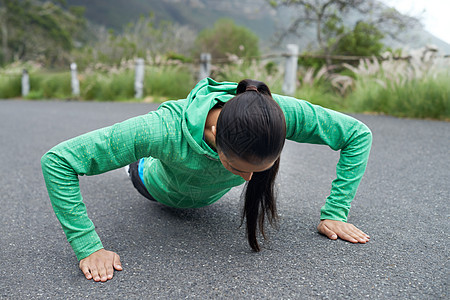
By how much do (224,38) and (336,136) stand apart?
25.3 metres

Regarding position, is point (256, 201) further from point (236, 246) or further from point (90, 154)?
point (90, 154)

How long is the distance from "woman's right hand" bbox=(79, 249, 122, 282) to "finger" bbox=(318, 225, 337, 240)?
0.88m

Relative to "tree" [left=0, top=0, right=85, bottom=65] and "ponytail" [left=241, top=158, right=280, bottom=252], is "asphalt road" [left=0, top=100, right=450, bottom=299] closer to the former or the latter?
"ponytail" [left=241, top=158, right=280, bottom=252]

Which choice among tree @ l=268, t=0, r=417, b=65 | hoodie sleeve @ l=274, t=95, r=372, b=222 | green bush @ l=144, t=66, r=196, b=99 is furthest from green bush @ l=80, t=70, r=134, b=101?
hoodie sleeve @ l=274, t=95, r=372, b=222

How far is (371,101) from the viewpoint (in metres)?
5.59

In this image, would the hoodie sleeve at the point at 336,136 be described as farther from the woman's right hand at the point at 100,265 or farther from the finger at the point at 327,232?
the woman's right hand at the point at 100,265

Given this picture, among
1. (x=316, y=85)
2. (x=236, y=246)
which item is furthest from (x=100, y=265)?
(x=316, y=85)

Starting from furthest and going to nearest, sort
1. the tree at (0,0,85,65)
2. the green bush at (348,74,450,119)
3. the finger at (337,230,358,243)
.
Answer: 1. the tree at (0,0,85,65)
2. the green bush at (348,74,450,119)
3. the finger at (337,230,358,243)

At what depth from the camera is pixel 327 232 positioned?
164cm

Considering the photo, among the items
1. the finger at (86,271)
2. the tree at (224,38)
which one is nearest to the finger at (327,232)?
the finger at (86,271)

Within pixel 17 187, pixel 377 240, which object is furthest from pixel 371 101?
pixel 17 187

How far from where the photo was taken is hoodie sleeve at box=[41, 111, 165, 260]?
1.28 metres

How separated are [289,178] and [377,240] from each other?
41.2 inches

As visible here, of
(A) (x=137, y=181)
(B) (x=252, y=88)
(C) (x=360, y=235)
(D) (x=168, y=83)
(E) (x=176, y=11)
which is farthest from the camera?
(E) (x=176, y=11)
